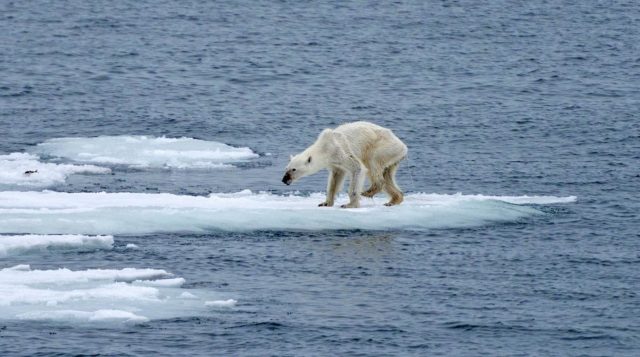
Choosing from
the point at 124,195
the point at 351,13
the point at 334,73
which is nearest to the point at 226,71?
the point at 334,73

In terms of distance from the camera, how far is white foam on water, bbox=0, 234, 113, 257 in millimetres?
26188

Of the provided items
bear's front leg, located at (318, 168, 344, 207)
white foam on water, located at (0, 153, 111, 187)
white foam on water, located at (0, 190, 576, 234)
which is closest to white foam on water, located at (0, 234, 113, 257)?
white foam on water, located at (0, 190, 576, 234)

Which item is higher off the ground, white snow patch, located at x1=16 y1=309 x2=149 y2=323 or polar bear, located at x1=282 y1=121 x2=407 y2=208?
polar bear, located at x1=282 y1=121 x2=407 y2=208

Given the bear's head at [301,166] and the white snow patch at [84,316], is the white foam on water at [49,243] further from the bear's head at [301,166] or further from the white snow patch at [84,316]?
the bear's head at [301,166]

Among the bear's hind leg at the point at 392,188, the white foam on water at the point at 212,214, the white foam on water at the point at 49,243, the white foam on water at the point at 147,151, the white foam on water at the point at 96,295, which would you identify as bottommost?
the white foam on water at the point at 96,295

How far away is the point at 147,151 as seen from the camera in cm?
3834

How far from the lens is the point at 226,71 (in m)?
57.8

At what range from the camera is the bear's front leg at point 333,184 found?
Result: 1165 inches

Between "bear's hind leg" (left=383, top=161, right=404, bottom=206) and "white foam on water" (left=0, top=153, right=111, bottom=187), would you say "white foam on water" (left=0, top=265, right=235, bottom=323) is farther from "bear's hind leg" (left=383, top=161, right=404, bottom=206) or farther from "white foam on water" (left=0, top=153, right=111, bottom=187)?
"white foam on water" (left=0, top=153, right=111, bottom=187)

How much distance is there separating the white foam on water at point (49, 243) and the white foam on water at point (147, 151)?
31.7ft

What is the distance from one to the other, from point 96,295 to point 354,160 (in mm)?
7423

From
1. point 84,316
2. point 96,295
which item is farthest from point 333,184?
point 84,316

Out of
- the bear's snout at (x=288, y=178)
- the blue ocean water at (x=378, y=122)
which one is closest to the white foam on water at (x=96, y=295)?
the blue ocean water at (x=378, y=122)

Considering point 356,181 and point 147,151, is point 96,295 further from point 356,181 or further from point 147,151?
point 147,151
